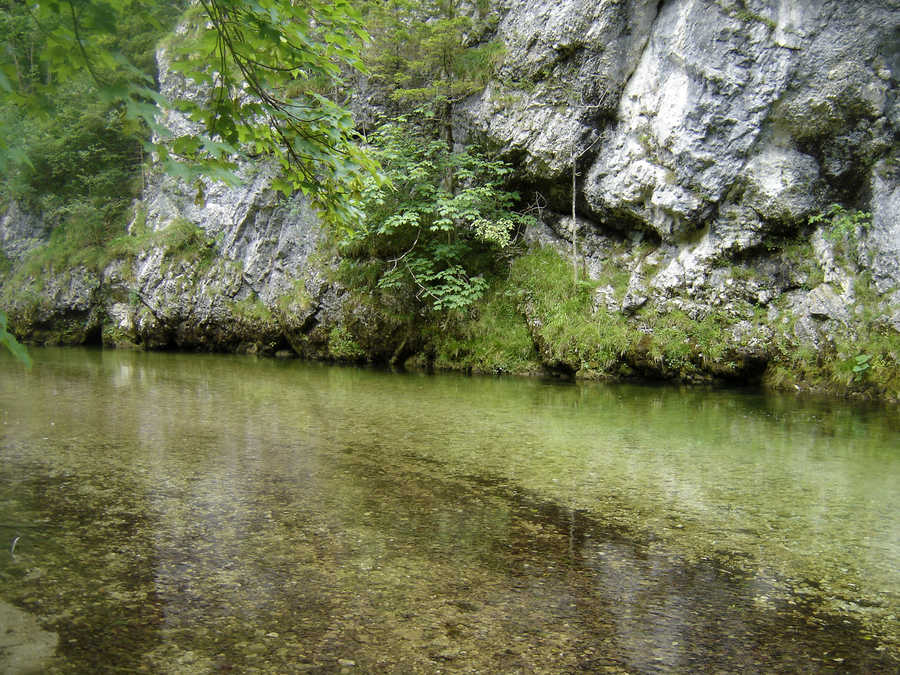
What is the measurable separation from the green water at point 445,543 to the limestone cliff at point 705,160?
5.34 m

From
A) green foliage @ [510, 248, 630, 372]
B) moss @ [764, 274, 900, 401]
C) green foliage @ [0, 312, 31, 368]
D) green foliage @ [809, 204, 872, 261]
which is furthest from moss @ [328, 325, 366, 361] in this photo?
green foliage @ [0, 312, 31, 368]

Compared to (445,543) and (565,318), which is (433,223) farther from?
(445,543)

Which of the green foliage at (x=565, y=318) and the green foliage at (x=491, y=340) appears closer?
the green foliage at (x=565, y=318)

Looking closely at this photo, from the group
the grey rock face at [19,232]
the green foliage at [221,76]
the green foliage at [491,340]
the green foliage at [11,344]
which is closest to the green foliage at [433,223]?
the green foliage at [491,340]

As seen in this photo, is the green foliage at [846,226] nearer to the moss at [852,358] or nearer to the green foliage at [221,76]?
the moss at [852,358]

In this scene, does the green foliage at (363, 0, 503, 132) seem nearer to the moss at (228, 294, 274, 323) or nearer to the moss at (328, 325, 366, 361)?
the moss at (328, 325, 366, 361)

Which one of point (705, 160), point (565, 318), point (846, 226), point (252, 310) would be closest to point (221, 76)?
point (565, 318)

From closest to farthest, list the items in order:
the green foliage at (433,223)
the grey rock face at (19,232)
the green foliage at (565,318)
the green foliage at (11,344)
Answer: the green foliage at (11,344)
the green foliage at (565,318)
the green foliage at (433,223)
the grey rock face at (19,232)

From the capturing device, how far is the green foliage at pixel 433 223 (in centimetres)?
1471

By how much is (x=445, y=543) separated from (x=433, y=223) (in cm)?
1246

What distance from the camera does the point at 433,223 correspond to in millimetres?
15359

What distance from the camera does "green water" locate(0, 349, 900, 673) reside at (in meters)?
2.55

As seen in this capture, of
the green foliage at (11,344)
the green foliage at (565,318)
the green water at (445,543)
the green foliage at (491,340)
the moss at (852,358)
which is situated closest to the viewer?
the green foliage at (11,344)

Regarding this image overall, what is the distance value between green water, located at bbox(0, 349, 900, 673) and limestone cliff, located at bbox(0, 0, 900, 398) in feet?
17.5
